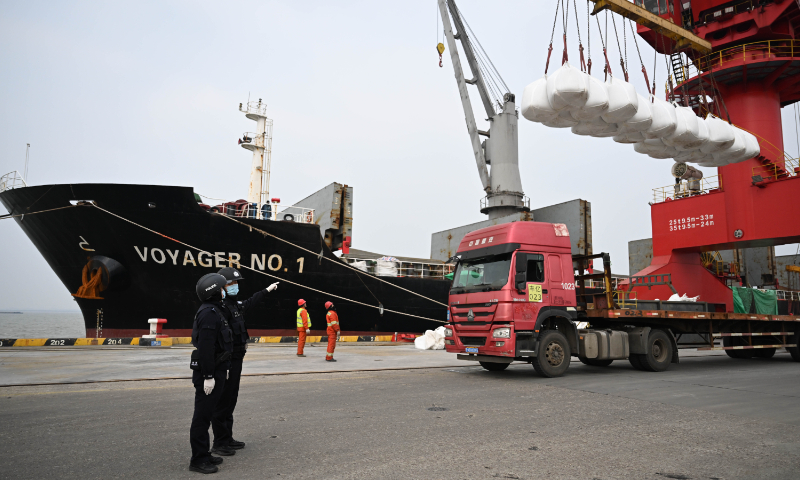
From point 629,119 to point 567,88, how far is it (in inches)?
86.2

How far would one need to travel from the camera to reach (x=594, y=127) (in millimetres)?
10836

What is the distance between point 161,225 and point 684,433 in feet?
51.4

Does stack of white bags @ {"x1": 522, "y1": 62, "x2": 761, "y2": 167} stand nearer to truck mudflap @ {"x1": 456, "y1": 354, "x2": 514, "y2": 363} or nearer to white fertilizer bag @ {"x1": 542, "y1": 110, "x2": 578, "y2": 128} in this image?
white fertilizer bag @ {"x1": 542, "y1": 110, "x2": 578, "y2": 128}

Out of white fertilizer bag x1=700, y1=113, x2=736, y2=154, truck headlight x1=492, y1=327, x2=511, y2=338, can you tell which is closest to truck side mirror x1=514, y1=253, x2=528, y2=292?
truck headlight x1=492, y1=327, x2=511, y2=338

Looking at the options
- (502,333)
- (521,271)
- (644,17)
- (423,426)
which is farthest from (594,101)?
(423,426)

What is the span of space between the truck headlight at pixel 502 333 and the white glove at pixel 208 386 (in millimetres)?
6094

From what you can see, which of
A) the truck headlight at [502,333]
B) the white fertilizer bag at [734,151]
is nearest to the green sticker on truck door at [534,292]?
the truck headlight at [502,333]

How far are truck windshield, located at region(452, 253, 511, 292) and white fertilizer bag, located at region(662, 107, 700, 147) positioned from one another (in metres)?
5.73

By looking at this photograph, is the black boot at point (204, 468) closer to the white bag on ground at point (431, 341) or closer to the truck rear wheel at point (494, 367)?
the truck rear wheel at point (494, 367)

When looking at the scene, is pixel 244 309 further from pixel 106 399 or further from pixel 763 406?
pixel 763 406

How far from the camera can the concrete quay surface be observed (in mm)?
3891

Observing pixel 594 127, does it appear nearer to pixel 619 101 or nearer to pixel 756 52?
pixel 619 101

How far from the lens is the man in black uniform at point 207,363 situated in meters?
3.79

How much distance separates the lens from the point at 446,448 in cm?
444
